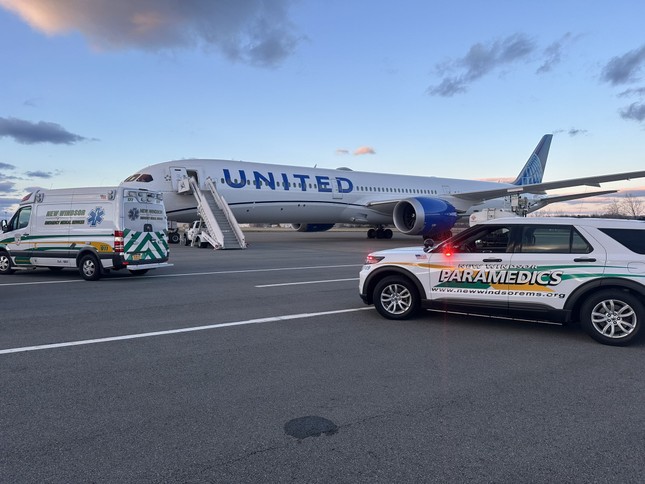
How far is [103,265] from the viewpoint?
1163cm

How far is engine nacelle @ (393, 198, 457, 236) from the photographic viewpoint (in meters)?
22.9

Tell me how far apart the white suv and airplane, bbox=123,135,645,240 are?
1573 cm

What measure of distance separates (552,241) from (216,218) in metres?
17.9

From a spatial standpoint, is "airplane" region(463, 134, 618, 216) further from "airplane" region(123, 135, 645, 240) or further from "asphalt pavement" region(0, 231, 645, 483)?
"asphalt pavement" region(0, 231, 645, 483)

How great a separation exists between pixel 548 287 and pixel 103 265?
9.88m

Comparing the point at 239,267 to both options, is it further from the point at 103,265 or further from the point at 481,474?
the point at 481,474

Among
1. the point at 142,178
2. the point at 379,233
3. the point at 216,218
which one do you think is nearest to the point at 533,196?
the point at 379,233

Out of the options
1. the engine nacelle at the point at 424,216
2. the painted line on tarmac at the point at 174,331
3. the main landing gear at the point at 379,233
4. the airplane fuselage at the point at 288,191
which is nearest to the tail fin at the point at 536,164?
the airplane fuselage at the point at 288,191

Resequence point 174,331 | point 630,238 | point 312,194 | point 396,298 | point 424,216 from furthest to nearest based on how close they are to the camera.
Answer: point 312,194
point 424,216
point 396,298
point 174,331
point 630,238

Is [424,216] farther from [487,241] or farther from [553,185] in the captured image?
[487,241]

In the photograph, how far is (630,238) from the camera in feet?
20.0

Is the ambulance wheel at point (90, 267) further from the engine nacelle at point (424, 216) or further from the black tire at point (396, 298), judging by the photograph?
the engine nacelle at point (424, 216)

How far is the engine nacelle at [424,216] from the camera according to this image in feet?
75.2

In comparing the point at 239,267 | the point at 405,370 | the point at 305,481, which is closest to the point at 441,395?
the point at 405,370
